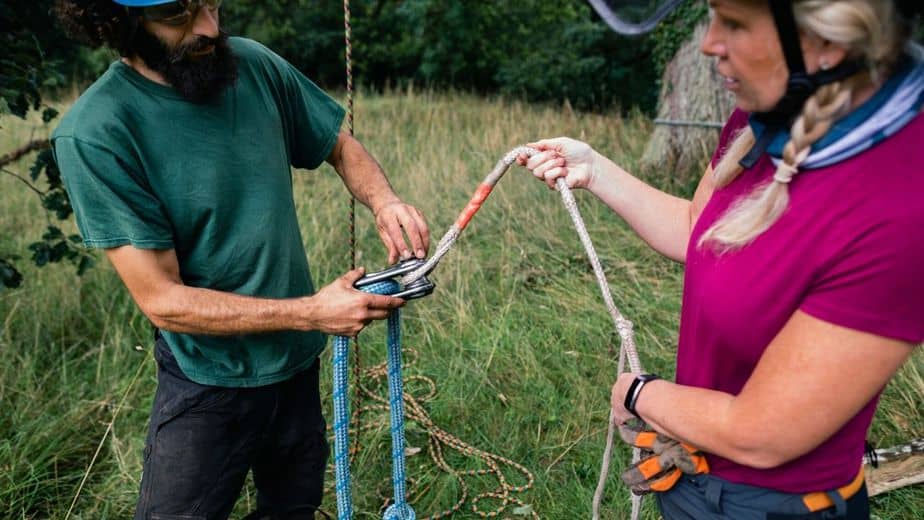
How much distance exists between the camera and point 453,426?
11.3 feet

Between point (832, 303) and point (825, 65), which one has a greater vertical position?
Answer: point (825, 65)

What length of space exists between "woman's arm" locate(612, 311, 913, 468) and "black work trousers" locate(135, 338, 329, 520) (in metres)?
1.33

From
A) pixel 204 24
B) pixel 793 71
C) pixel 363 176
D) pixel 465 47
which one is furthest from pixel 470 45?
pixel 793 71

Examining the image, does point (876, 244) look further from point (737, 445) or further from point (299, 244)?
point (299, 244)

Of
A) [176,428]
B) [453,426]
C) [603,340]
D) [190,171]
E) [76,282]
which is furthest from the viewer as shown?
[76,282]

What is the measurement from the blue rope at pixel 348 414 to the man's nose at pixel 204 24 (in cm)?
82

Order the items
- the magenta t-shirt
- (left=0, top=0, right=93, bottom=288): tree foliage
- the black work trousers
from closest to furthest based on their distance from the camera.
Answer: the magenta t-shirt → the black work trousers → (left=0, top=0, right=93, bottom=288): tree foliage

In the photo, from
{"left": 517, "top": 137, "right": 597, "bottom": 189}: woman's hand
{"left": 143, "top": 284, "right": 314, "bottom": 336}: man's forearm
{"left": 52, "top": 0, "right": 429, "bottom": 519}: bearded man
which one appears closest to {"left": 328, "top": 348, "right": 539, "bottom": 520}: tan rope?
{"left": 52, "top": 0, "right": 429, "bottom": 519}: bearded man

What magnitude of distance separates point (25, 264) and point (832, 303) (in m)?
4.80

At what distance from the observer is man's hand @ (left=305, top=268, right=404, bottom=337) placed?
186cm

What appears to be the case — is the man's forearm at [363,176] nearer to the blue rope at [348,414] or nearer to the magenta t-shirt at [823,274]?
the blue rope at [348,414]

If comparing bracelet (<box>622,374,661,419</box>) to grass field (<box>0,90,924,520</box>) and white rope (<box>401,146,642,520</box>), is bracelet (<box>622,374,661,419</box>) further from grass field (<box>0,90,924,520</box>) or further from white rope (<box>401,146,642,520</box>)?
grass field (<box>0,90,924,520</box>)

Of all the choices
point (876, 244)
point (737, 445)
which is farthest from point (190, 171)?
point (876, 244)

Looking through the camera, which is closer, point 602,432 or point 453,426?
point 602,432
